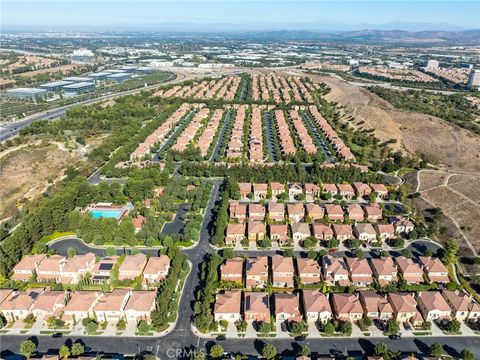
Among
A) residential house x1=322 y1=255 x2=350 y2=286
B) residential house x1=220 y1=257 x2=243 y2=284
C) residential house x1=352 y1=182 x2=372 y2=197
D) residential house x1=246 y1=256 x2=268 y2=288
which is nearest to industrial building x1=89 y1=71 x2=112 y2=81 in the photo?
residential house x1=352 y1=182 x2=372 y2=197

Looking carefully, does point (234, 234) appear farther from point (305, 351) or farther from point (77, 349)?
point (77, 349)

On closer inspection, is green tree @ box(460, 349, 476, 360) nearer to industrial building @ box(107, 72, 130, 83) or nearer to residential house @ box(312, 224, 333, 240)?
residential house @ box(312, 224, 333, 240)

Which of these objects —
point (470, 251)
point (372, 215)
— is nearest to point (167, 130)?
point (372, 215)

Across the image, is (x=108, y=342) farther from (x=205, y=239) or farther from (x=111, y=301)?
A: (x=205, y=239)

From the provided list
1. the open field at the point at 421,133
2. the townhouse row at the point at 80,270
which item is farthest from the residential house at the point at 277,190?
the open field at the point at 421,133

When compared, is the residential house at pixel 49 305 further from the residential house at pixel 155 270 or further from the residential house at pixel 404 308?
the residential house at pixel 404 308

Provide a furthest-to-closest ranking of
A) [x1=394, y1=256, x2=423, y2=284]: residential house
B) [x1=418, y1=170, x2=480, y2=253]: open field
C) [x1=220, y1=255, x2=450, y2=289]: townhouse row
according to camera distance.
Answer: [x1=418, y1=170, x2=480, y2=253]: open field, [x1=394, y1=256, x2=423, y2=284]: residential house, [x1=220, y1=255, x2=450, y2=289]: townhouse row

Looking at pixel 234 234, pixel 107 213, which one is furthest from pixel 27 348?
pixel 234 234
